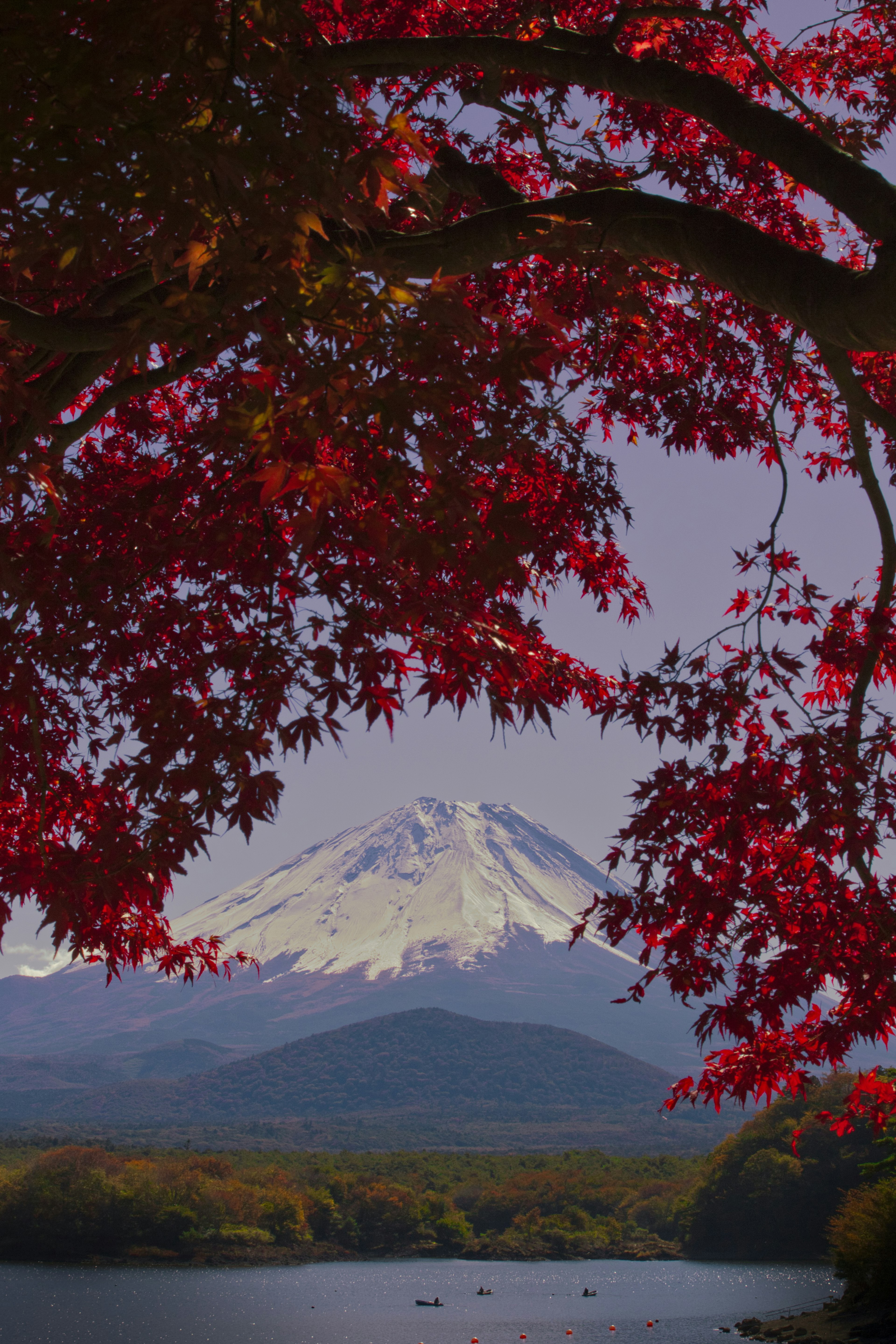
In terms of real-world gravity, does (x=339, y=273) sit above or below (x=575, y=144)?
below

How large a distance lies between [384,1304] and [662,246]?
5046 centimetres

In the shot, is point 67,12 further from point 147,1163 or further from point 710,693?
point 147,1163

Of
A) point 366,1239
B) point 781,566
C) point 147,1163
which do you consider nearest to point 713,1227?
point 366,1239

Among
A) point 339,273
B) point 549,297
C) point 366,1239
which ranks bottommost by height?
point 366,1239

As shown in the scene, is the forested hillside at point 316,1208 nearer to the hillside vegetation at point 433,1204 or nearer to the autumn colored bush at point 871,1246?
the hillside vegetation at point 433,1204

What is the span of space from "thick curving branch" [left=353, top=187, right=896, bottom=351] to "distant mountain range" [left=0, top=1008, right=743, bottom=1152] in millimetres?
147800

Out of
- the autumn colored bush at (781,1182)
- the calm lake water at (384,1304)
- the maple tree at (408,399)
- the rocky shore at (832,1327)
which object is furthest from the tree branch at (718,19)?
the autumn colored bush at (781,1182)

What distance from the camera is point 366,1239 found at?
191 ft

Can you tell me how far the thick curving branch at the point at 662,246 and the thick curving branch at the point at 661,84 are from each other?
225mm

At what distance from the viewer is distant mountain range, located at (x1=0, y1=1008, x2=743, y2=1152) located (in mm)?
150000

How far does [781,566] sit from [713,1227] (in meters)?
54.3

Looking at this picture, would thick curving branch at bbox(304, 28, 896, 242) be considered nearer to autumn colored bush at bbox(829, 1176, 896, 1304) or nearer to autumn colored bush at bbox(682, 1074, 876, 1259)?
autumn colored bush at bbox(829, 1176, 896, 1304)

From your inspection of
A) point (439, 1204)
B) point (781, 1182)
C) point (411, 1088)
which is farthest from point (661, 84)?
point (411, 1088)

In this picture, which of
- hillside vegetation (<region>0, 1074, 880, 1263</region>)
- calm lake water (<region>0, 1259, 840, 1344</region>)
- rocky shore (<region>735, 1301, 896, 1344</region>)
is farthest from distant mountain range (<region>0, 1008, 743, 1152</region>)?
rocky shore (<region>735, 1301, 896, 1344</region>)
